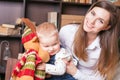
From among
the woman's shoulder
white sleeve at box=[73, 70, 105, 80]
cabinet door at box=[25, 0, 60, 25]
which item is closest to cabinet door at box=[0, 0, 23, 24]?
cabinet door at box=[25, 0, 60, 25]

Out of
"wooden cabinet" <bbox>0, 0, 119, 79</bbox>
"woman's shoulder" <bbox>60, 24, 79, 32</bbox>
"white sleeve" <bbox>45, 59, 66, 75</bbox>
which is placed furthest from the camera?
"wooden cabinet" <bbox>0, 0, 119, 79</bbox>

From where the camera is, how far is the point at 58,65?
1594 mm

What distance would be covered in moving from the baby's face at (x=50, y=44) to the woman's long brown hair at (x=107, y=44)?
0.85 feet

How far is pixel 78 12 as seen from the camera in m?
4.11

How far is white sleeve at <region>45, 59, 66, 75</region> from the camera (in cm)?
157

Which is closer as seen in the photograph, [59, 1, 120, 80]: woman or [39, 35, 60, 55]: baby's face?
[39, 35, 60, 55]: baby's face

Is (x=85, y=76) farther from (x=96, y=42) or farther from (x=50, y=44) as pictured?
(x=50, y=44)

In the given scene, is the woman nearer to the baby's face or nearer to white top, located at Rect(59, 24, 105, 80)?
white top, located at Rect(59, 24, 105, 80)

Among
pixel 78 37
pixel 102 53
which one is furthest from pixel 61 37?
pixel 102 53

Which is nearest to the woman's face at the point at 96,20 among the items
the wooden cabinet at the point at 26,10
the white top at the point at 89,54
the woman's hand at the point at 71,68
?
the white top at the point at 89,54

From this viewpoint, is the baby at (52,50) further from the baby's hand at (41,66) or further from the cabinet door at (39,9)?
the cabinet door at (39,9)

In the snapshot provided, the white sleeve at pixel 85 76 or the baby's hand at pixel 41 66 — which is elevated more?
the baby's hand at pixel 41 66

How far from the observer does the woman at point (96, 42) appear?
1783 mm

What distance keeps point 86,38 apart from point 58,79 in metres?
0.38
